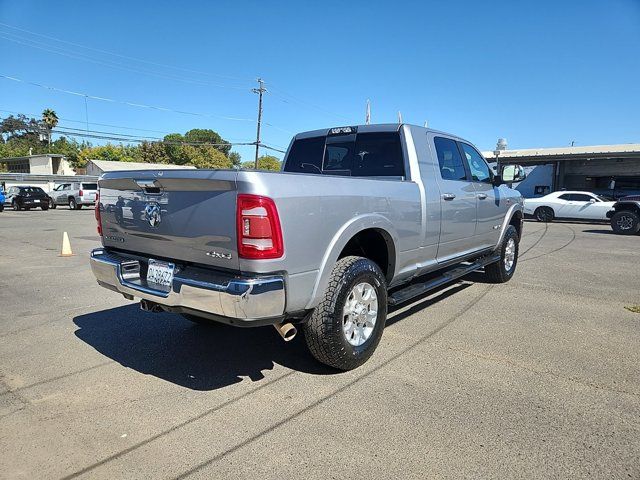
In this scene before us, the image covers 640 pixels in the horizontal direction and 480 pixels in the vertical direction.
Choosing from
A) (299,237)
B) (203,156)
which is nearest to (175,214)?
(299,237)

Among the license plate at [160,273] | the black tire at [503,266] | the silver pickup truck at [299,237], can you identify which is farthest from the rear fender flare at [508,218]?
the license plate at [160,273]

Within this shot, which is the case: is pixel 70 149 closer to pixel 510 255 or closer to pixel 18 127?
pixel 18 127

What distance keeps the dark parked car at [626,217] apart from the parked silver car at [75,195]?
90.4 feet

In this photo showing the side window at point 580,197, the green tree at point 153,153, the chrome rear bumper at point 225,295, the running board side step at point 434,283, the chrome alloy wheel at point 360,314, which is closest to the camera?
the chrome rear bumper at point 225,295

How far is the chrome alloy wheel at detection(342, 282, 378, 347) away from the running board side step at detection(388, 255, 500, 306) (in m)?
0.30

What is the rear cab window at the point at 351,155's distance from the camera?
173 inches

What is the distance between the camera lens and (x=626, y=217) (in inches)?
601

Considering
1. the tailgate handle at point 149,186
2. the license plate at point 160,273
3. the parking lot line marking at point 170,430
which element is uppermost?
the tailgate handle at point 149,186

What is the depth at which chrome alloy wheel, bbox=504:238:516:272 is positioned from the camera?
21.8 feet

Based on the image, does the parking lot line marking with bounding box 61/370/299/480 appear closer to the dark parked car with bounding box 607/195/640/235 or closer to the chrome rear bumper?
the chrome rear bumper

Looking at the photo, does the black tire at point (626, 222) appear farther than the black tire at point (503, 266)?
Yes

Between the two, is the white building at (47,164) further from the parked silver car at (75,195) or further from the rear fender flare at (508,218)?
the rear fender flare at (508,218)

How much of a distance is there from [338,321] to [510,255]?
182 inches

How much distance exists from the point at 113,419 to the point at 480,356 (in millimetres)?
2881
